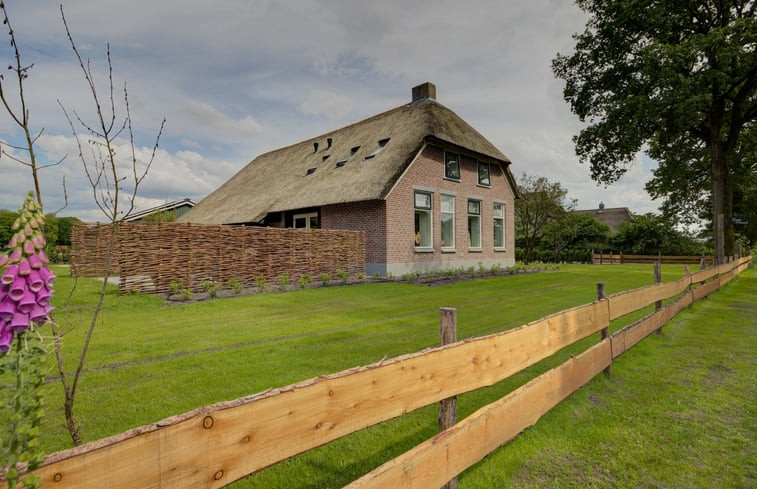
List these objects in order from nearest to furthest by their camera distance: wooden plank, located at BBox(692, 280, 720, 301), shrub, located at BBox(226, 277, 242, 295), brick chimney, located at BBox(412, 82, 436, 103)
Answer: wooden plank, located at BBox(692, 280, 720, 301) → shrub, located at BBox(226, 277, 242, 295) → brick chimney, located at BBox(412, 82, 436, 103)

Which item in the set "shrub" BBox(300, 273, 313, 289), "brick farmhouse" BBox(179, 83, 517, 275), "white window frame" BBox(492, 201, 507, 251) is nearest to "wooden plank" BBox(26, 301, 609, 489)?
"shrub" BBox(300, 273, 313, 289)

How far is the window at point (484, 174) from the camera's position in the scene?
20078mm

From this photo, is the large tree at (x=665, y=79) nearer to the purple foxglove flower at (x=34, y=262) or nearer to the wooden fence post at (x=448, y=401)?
the wooden fence post at (x=448, y=401)

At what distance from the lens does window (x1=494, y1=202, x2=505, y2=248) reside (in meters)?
21.2

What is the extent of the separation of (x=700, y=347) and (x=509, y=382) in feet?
12.2

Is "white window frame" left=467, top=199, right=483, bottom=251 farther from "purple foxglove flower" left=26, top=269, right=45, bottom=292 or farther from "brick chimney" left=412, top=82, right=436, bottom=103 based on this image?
"purple foxglove flower" left=26, top=269, right=45, bottom=292

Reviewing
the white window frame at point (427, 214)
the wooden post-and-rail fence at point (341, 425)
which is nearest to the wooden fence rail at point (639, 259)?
the white window frame at point (427, 214)

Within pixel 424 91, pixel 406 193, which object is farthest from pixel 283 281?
pixel 424 91

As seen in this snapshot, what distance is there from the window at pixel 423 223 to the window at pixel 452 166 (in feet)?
5.63

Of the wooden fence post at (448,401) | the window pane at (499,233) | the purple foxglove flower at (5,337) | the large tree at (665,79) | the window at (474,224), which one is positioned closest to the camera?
the purple foxglove flower at (5,337)

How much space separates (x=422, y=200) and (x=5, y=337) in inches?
646

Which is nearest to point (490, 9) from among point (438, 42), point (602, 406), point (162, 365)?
point (438, 42)

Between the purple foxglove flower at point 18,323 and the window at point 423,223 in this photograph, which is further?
the window at point 423,223

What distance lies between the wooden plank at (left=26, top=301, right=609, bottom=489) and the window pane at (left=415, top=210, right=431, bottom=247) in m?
14.7
